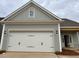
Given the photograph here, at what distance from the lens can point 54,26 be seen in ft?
45.0

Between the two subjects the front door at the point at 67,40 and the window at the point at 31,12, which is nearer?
the window at the point at 31,12

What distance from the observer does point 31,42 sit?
44.5ft

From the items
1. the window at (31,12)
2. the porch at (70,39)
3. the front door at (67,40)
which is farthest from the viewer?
the front door at (67,40)

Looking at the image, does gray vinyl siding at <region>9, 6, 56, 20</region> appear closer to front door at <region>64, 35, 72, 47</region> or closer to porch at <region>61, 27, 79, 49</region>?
porch at <region>61, 27, 79, 49</region>

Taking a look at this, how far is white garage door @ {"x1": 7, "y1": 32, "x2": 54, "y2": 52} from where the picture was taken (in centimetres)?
1342

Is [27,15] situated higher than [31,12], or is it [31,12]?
[31,12]

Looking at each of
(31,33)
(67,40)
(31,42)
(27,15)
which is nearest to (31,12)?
(27,15)

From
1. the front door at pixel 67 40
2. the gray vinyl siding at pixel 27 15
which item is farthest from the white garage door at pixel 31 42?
the front door at pixel 67 40

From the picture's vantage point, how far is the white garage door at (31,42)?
13.4 metres

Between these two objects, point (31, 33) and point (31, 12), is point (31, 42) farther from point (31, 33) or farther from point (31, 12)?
point (31, 12)

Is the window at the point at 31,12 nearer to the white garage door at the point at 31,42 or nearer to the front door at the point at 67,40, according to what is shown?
the white garage door at the point at 31,42

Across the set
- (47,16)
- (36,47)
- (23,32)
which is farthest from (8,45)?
(47,16)

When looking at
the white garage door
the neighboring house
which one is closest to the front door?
the neighboring house

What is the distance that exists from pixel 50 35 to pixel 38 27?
1831 millimetres
